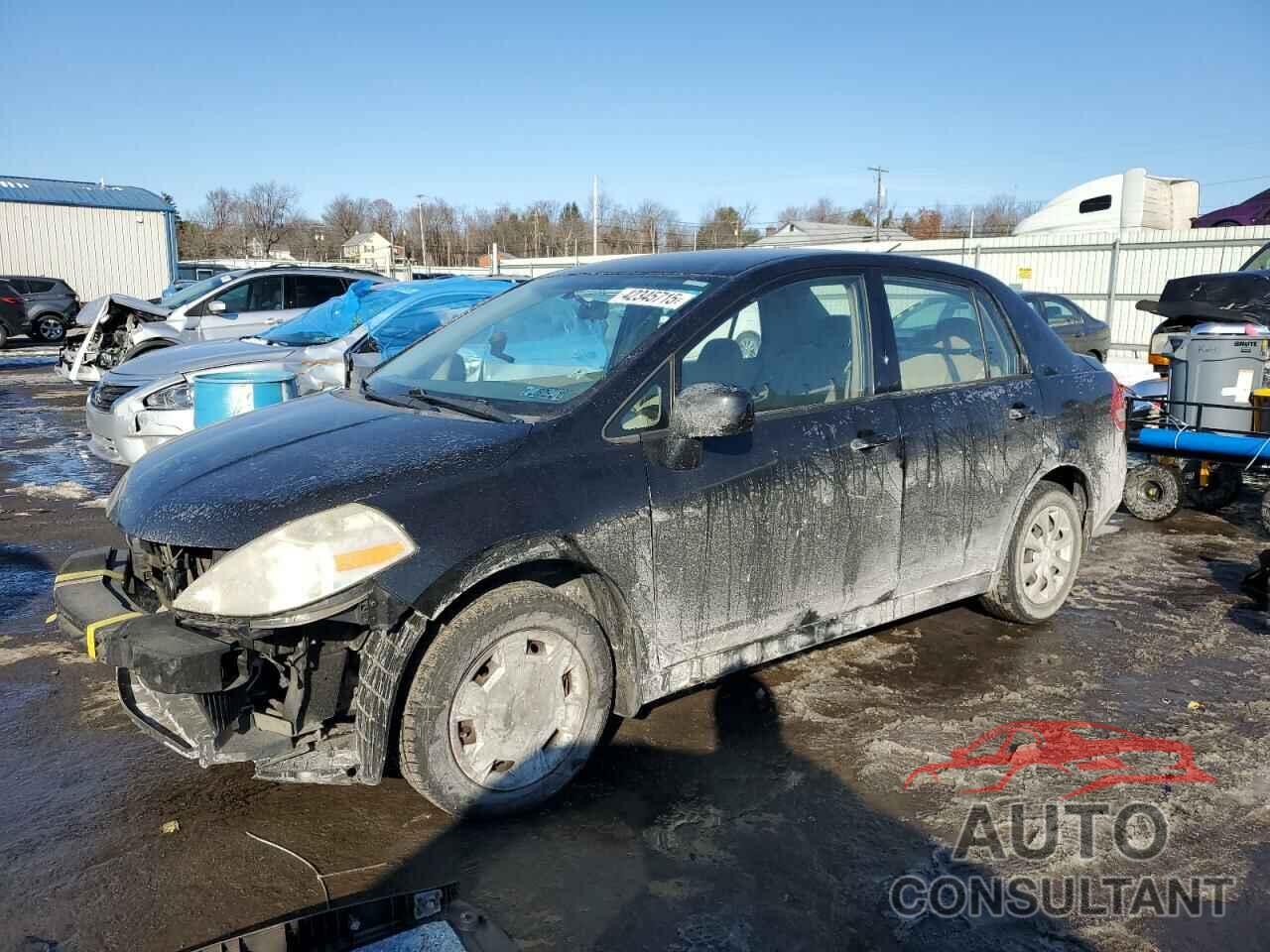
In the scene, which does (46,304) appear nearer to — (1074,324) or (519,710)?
(1074,324)

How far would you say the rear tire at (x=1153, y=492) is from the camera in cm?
725

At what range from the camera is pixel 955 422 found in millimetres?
4203

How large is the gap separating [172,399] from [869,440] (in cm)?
543

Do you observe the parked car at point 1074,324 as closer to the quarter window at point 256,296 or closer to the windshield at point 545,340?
the quarter window at point 256,296

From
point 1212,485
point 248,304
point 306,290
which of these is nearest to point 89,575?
point 1212,485

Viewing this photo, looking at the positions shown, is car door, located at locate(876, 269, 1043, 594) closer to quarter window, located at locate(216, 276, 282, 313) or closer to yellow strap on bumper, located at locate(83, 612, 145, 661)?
yellow strap on bumper, located at locate(83, 612, 145, 661)

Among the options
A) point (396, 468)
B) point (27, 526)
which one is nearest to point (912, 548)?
point (396, 468)

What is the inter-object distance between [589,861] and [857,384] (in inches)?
84.3

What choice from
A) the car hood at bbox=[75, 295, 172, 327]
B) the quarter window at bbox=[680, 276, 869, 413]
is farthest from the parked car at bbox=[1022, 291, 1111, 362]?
the car hood at bbox=[75, 295, 172, 327]

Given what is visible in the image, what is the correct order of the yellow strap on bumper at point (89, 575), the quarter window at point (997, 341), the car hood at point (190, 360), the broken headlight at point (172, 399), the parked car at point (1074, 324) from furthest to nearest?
the parked car at point (1074, 324) → the car hood at point (190, 360) → the broken headlight at point (172, 399) → the quarter window at point (997, 341) → the yellow strap on bumper at point (89, 575)

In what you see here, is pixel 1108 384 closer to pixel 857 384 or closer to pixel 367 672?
pixel 857 384

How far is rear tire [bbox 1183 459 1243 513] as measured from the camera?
291 inches

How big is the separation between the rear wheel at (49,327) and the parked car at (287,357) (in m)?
16.1

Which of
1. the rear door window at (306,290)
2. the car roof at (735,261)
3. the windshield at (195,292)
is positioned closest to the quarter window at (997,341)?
the car roof at (735,261)
